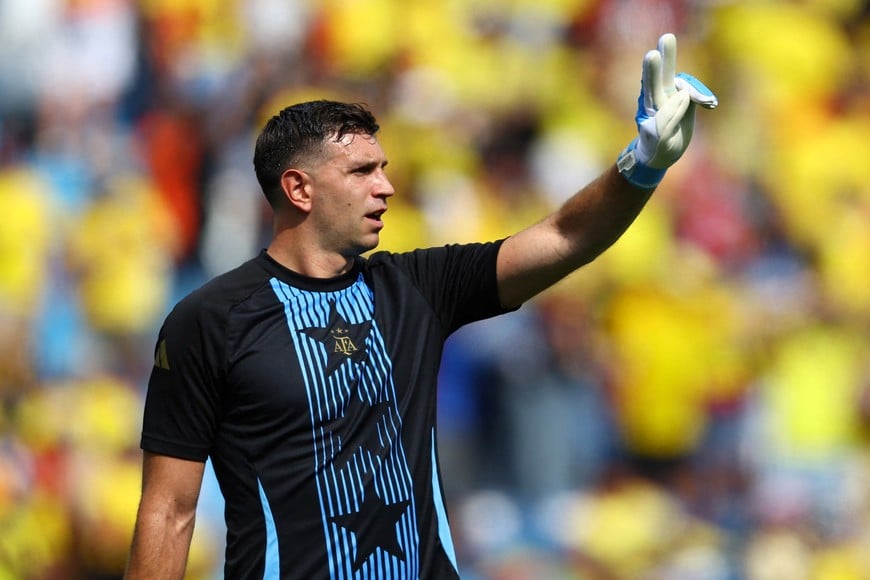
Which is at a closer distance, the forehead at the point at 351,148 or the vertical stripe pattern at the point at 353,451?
the vertical stripe pattern at the point at 353,451

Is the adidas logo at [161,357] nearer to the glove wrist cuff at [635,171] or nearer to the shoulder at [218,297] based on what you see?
the shoulder at [218,297]

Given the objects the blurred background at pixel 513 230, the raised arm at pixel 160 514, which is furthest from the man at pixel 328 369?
the blurred background at pixel 513 230

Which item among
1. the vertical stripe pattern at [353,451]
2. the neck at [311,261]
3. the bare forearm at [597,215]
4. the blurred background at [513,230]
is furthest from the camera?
the blurred background at [513,230]

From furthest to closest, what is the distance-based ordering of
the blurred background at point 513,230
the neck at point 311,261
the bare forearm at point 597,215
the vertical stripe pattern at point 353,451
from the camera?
the blurred background at point 513,230, the neck at point 311,261, the bare forearm at point 597,215, the vertical stripe pattern at point 353,451

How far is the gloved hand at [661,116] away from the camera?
2844mm

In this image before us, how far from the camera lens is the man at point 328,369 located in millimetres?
2832

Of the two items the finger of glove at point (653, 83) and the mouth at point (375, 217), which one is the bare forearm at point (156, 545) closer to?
the mouth at point (375, 217)

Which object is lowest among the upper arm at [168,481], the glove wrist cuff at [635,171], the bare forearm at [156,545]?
the bare forearm at [156,545]

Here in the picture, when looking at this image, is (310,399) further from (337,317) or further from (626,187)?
(626,187)

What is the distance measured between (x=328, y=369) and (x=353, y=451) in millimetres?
202

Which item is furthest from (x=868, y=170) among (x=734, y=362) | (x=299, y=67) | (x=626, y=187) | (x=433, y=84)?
(x=626, y=187)

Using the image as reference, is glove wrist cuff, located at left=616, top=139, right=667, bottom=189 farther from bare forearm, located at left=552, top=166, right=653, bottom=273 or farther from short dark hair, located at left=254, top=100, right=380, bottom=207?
short dark hair, located at left=254, top=100, right=380, bottom=207

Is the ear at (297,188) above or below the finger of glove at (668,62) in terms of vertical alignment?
below

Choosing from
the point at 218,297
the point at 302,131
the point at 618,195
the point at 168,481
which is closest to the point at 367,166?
the point at 302,131
